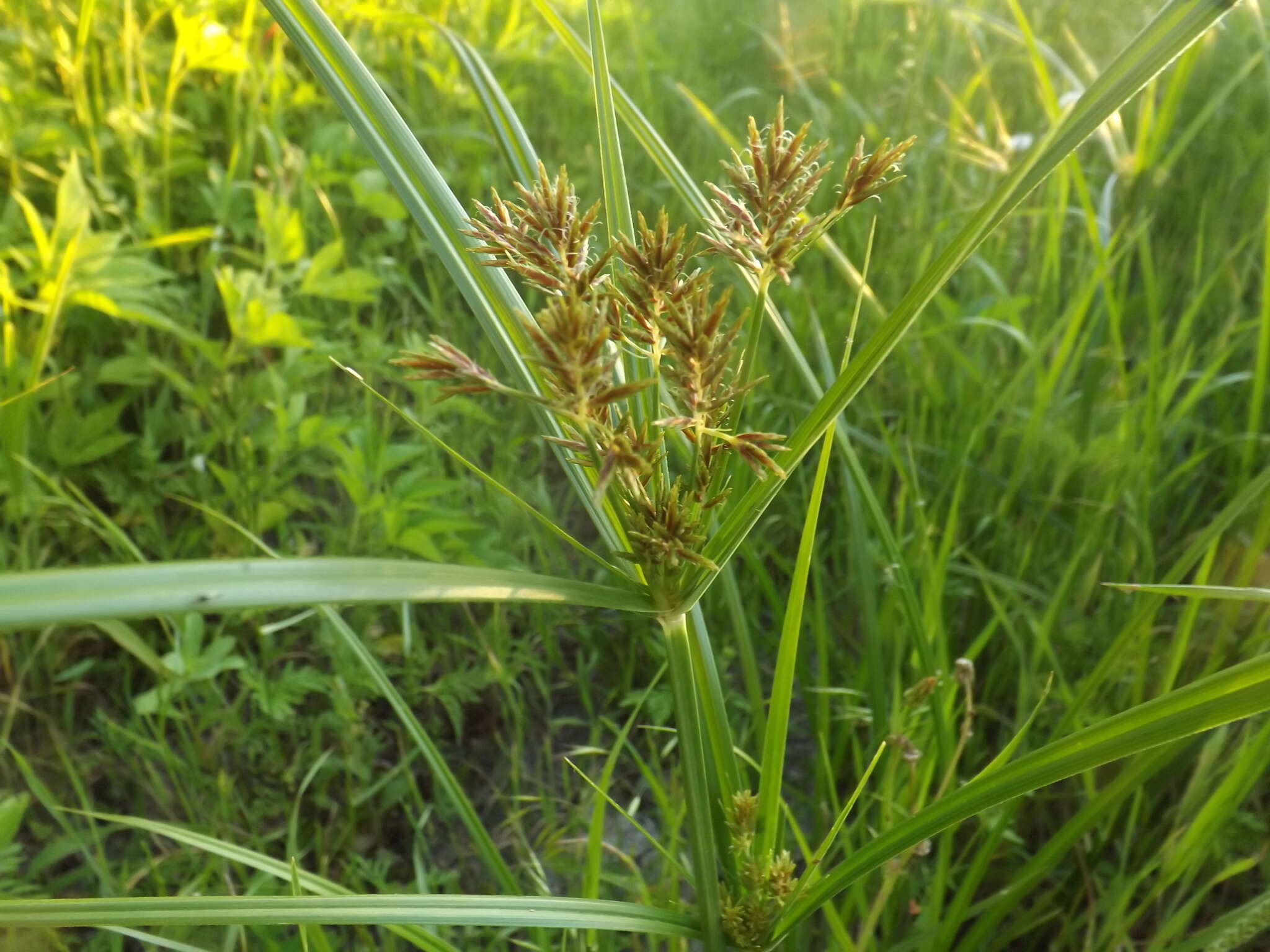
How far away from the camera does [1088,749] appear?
585 millimetres

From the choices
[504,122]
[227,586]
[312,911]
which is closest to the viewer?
[227,586]

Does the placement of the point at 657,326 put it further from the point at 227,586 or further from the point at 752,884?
the point at 752,884

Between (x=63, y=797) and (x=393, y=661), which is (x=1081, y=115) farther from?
(x=63, y=797)

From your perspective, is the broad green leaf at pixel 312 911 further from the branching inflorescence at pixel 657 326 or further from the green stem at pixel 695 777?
the branching inflorescence at pixel 657 326

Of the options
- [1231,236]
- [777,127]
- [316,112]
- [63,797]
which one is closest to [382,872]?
[63,797]

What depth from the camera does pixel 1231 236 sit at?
80.0 inches

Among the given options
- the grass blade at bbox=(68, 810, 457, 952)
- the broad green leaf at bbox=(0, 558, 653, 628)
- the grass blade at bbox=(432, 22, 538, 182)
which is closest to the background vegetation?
the grass blade at bbox=(68, 810, 457, 952)

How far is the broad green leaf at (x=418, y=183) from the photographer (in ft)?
2.29

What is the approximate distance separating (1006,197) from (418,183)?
1.50 feet

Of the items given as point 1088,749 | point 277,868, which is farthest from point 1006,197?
point 277,868

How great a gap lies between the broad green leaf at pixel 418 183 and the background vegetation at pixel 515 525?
468mm

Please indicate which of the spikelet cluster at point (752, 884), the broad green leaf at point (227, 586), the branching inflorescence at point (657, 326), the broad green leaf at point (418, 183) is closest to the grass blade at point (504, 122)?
the broad green leaf at point (418, 183)

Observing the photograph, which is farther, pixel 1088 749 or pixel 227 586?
pixel 1088 749

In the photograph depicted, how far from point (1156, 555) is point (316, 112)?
2.09 meters
